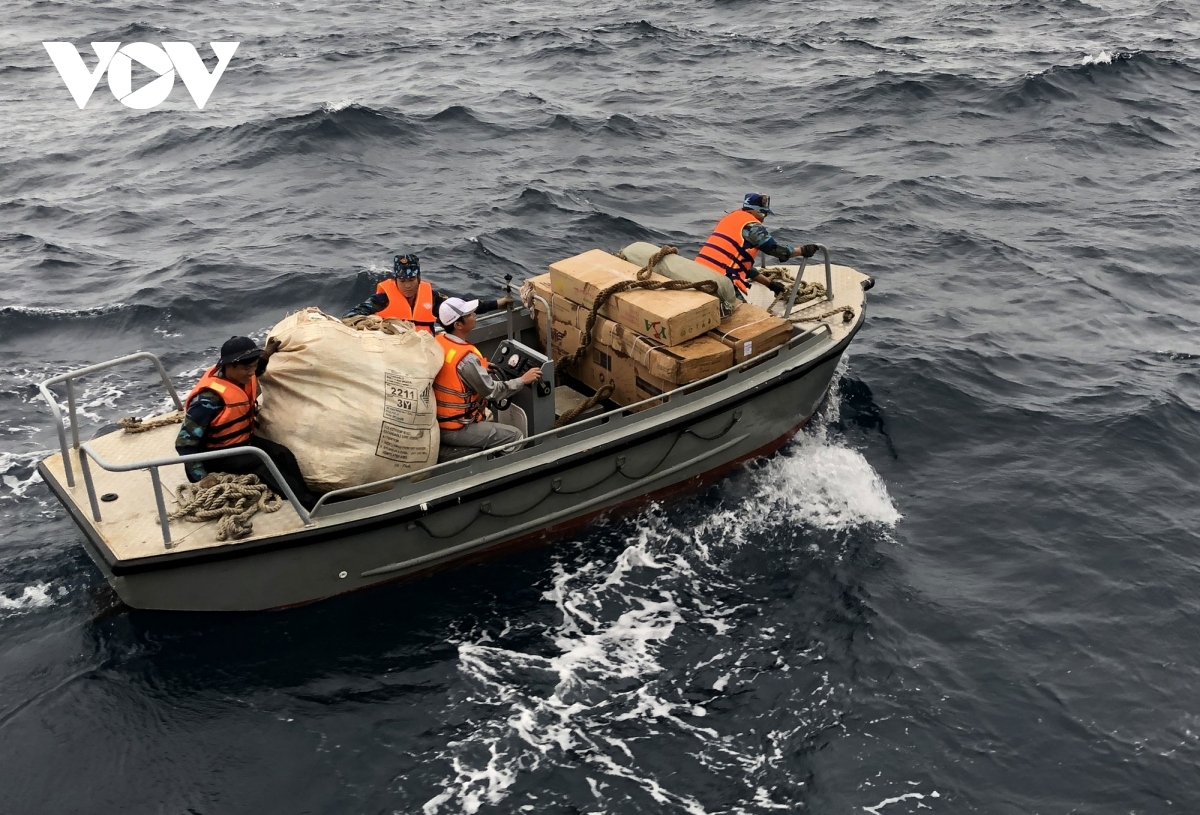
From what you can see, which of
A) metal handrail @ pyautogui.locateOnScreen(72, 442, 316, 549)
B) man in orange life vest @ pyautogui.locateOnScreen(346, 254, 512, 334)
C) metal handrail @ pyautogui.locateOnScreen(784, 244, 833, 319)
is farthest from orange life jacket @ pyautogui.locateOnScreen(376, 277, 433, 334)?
metal handrail @ pyautogui.locateOnScreen(784, 244, 833, 319)

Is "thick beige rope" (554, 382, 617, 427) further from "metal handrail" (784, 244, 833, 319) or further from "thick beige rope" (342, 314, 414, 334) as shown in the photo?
"metal handrail" (784, 244, 833, 319)

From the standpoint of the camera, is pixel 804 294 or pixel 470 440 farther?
pixel 804 294

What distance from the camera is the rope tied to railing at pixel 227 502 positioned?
8.31 m

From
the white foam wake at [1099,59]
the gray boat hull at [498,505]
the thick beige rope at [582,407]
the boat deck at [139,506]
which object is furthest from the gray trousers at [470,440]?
the white foam wake at [1099,59]

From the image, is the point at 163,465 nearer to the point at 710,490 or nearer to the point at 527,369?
the point at 527,369

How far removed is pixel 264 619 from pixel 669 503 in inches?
164

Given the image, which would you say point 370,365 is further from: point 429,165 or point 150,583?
point 429,165

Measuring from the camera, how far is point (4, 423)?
11.9 metres

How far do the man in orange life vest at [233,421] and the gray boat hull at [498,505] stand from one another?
0.58m

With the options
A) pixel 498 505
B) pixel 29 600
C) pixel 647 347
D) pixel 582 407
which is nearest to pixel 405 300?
pixel 582 407

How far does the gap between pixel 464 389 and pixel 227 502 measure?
7.25 ft

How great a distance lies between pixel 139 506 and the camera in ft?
28.4

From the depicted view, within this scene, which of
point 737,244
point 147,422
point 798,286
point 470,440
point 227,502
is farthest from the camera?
point 798,286

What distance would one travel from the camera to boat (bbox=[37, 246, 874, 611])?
8.31m
